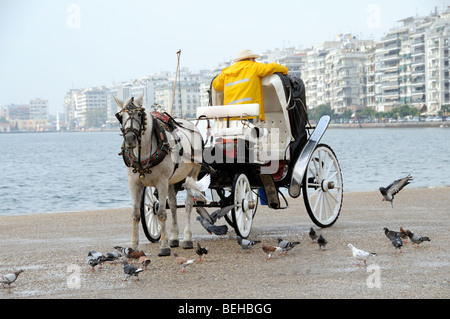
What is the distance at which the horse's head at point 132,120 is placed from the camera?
352 inches

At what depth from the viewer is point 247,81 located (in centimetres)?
1119

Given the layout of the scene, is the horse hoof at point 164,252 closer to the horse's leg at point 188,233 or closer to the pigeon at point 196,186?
the horse's leg at point 188,233

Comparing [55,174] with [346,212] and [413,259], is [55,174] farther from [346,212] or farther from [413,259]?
[413,259]

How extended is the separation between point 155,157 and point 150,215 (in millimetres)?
1573

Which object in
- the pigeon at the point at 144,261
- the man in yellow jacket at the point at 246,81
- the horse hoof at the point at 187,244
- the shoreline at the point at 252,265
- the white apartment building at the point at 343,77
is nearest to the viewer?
the shoreline at the point at 252,265

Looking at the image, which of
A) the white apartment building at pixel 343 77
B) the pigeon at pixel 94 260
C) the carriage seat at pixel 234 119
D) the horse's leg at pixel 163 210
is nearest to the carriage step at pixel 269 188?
the carriage seat at pixel 234 119

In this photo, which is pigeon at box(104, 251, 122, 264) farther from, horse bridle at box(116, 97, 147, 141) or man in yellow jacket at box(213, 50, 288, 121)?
man in yellow jacket at box(213, 50, 288, 121)

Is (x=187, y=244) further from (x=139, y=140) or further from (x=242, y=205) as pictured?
(x=139, y=140)

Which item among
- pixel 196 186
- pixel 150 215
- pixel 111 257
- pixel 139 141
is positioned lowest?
pixel 111 257

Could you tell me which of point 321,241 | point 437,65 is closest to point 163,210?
point 321,241

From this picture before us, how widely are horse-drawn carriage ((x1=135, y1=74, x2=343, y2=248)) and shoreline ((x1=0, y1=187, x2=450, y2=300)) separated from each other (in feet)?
1.59

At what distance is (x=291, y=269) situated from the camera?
27.3 feet

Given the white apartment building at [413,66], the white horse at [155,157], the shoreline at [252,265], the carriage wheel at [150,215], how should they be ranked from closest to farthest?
the shoreline at [252,265]
the white horse at [155,157]
the carriage wheel at [150,215]
the white apartment building at [413,66]

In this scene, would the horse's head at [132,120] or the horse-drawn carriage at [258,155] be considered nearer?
the horse's head at [132,120]
